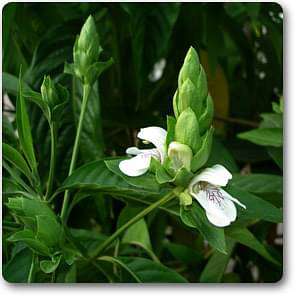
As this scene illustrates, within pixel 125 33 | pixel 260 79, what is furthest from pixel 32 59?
pixel 260 79

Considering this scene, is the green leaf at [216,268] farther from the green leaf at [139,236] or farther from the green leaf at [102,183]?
the green leaf at [102,183]

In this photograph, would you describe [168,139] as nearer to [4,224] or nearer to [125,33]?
[4,224]

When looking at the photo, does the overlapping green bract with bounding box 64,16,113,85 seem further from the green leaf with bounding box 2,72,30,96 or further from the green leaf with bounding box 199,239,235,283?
the green leaf with bounding box 199,239,235,283

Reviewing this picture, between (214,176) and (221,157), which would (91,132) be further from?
(214,176)

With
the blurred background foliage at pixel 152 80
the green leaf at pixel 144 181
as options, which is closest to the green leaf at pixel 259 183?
the blurred background foliage at pixel 152 80

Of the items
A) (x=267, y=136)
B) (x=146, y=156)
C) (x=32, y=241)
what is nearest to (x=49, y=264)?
(x=32, y=241)

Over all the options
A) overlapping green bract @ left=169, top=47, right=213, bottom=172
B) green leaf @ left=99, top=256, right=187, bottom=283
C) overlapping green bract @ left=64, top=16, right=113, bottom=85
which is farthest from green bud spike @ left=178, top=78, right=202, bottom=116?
green leaf @ left=99, top=256, right=187, bottom=283
